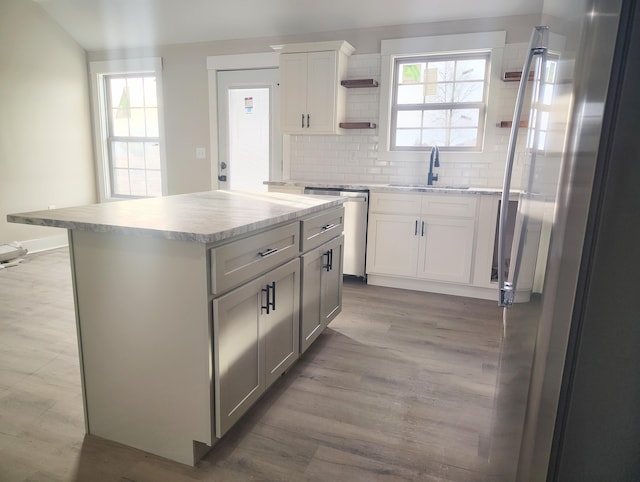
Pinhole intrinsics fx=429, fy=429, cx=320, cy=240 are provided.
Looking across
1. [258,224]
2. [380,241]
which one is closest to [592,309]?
[258,224]

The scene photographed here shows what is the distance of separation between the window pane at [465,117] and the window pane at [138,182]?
12.5 feet

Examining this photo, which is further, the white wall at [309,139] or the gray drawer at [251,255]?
the white wall at [309,139]

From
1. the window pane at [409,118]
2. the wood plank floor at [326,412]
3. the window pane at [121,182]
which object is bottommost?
the wood plank floor at [326,412]

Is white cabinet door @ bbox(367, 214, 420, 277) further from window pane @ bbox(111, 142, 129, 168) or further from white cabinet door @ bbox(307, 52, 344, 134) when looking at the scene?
window pane @ bbox(111, 142, 129, 168)

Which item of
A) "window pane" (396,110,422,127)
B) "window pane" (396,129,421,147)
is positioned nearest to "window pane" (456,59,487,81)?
"window pane" (396,110,422,127)

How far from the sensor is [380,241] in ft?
12.6

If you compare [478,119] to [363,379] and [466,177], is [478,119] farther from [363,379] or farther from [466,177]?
[363,379]

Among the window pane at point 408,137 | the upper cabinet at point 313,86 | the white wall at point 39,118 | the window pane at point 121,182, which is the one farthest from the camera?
the window pane at point 121,182

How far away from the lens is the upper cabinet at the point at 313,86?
4.01 m

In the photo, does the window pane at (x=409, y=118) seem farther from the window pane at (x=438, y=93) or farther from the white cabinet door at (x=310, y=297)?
the white cabinet door at (x=310, y=297)

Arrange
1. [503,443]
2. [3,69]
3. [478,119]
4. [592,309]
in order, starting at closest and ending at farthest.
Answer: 1. [592,309]
2. [503,443]
3. [478,119]
4. [3,69]

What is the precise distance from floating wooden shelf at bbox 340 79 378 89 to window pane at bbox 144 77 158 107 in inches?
98.1

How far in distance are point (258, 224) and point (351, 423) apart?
97 centimetres

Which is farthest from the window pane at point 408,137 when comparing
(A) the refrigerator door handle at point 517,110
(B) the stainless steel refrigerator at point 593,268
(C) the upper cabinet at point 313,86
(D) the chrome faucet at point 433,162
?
(B) the stainless steel refrigerator at point 593,268
